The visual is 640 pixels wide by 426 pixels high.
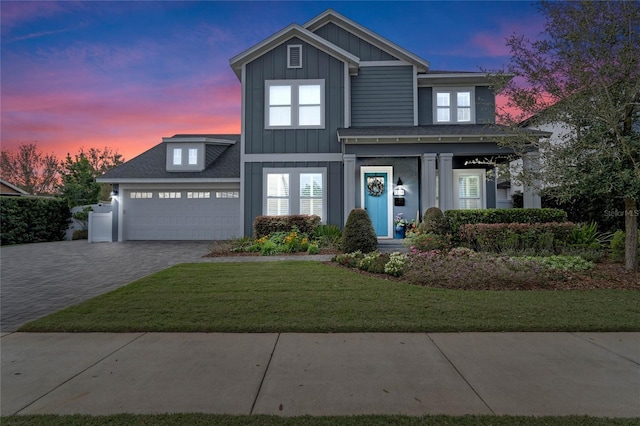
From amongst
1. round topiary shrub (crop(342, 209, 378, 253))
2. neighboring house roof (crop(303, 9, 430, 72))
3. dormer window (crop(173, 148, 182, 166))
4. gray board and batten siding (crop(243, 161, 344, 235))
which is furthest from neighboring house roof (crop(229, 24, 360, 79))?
round topiary shrub (crop(342, 209, 378, 253))

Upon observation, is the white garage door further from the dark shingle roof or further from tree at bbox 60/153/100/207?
the dark shingle roof

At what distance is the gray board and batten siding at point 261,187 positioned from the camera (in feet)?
39.7

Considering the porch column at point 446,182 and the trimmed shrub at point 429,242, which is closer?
the trimmed shrub at point 429,242

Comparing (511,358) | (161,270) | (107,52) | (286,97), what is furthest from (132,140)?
(511,358)

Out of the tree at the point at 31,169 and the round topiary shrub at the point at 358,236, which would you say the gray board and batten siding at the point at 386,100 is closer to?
the round topiary shrub at the point at 358,236

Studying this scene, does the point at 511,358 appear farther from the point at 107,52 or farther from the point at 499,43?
the point at 107,52

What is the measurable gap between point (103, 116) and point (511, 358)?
67.9 ft

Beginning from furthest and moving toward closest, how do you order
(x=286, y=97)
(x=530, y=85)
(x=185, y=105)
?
(x=185, y=105), (x=286, y=97), (x=530, y=85)

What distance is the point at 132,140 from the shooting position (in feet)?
72.1

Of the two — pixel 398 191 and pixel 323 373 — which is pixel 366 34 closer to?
pixel 398 191

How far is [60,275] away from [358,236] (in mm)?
7382

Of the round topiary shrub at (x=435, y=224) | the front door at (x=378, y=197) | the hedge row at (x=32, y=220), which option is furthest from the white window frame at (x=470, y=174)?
the hedge row at (x=32, y=220)

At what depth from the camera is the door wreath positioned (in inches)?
491

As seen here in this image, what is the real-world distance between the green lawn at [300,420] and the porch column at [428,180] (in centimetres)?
894
